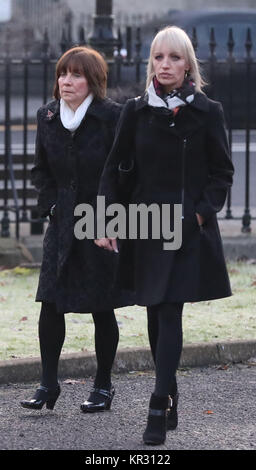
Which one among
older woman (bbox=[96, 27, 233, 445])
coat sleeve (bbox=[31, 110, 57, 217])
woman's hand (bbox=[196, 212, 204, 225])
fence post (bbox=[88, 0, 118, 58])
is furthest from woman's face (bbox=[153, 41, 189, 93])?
fence post (bbox=[88, 0, 118, 58])

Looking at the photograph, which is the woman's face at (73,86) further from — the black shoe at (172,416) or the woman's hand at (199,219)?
the black shoe at (172,416)

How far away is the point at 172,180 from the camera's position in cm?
496

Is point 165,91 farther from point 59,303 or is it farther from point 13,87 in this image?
point 13,87

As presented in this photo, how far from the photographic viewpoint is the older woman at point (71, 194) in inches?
209

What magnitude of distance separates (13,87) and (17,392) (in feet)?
44.4

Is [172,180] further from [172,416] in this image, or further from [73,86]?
[172,416]

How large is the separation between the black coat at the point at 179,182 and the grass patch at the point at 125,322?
1.55 m

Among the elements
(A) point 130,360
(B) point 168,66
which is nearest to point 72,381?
(A) point 130,360

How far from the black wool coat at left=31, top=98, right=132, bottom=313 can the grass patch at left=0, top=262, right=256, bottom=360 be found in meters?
1.05

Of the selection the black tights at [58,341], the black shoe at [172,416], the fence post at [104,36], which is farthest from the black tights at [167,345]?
the fence post at [104,36]

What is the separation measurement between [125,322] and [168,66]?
264cm

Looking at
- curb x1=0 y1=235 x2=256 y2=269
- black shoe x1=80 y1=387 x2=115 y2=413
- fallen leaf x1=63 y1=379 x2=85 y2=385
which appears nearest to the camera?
black shoe x1=80 y1=387 x2=115 y2=413

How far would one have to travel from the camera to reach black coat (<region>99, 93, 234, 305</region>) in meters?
4.95

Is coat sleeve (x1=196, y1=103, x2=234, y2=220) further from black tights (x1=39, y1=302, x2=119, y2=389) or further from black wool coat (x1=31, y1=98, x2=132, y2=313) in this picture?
black tights (x1=39, y1=302, x2=119, y2=389)
